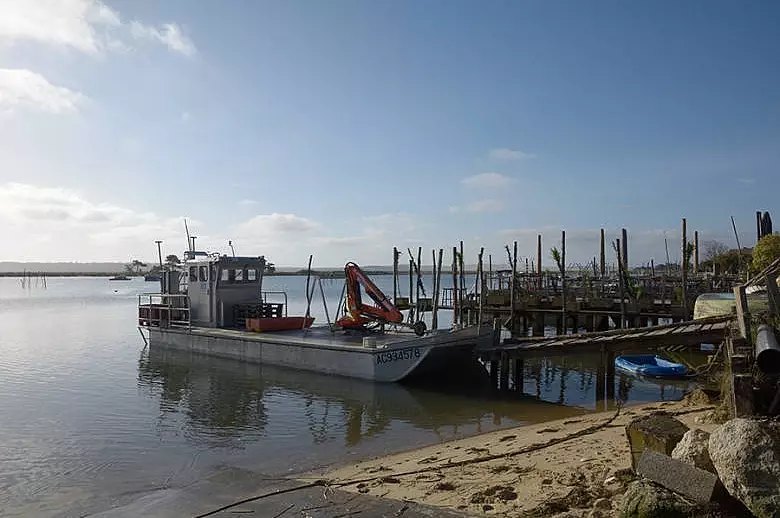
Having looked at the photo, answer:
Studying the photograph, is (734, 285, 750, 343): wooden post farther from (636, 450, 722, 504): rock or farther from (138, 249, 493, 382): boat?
(138, 249, 493, 382): boat

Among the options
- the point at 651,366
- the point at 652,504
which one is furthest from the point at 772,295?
the point at 651,366

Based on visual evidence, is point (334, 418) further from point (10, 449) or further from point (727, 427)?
point (727, 427)

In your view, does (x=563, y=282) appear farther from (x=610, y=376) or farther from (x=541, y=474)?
(x=541, y=474)

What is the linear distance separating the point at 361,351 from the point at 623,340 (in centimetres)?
681

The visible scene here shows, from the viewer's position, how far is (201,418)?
1466 cm

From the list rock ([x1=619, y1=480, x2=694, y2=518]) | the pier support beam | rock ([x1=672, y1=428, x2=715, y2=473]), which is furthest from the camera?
the pier support beam

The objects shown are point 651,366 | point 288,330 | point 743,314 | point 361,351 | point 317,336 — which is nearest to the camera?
point 743,314

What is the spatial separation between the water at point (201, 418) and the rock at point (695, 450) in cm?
657

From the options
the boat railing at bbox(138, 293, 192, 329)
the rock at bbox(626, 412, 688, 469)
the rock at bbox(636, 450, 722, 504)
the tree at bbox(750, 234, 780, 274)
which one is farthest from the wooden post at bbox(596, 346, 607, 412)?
the boat railing at bbox(138, 293, 192, 329)

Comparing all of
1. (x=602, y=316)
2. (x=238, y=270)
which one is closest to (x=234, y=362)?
(x=238, y=270)

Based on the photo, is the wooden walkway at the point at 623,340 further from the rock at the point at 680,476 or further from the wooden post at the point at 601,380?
the rock at the point at 680,476

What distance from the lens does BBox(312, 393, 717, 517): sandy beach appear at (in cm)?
664

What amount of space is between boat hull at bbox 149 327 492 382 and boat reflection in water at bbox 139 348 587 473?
0.33m

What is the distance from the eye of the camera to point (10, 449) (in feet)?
39.4
